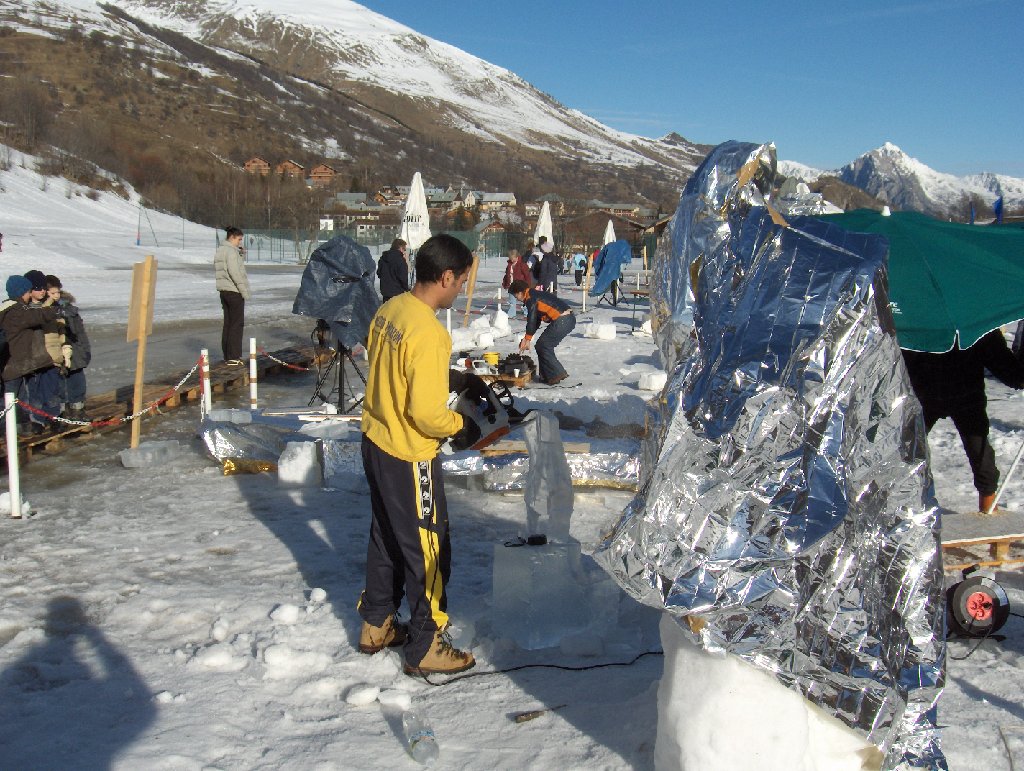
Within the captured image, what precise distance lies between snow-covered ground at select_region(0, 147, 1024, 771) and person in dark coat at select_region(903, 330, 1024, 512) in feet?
3.26

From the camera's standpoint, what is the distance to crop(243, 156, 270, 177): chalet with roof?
104 m

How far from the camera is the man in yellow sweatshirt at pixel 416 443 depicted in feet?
11.4

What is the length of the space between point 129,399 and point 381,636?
6.65 meters

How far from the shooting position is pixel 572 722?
11.1ft

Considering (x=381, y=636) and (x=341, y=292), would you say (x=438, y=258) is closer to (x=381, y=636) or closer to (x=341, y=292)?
(x=381, y=636)

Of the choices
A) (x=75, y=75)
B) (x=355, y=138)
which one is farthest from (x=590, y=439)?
(x=355, y=138)

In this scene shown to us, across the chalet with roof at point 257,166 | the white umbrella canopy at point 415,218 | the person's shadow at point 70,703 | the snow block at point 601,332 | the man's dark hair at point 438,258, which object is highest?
the chalet with roof at point 257,166

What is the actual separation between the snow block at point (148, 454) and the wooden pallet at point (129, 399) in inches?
20.9

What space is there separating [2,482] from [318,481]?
7.81ft

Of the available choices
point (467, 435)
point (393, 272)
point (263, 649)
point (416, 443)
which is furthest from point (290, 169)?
point (416, 443)

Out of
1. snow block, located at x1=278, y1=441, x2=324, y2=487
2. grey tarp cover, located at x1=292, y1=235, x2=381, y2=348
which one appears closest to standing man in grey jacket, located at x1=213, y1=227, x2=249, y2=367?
grey tarp cover, located at x1=292, y1=235, x2=381, y2=348

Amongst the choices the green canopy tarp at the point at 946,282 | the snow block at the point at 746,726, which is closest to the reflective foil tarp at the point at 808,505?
the snow block at the point at 746,726

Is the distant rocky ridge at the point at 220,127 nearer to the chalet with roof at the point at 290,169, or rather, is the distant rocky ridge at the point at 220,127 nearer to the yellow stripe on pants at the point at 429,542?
the chalet with roof at the point at 290,169

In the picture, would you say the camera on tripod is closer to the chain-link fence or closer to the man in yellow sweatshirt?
the man in yellow sweatshirt
